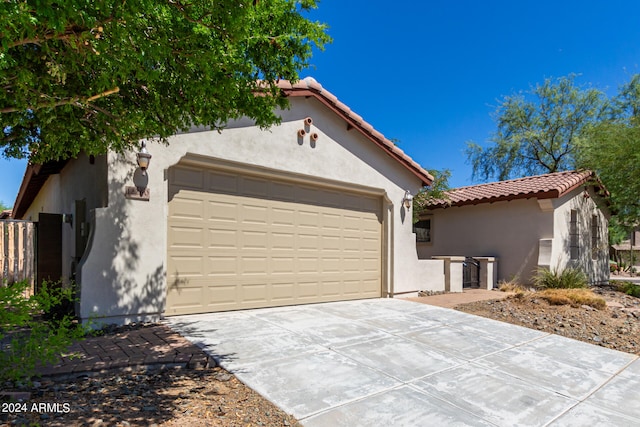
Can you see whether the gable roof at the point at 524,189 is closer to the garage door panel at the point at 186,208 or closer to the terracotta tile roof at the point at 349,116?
the terracotta tile roof at the point at 349,116

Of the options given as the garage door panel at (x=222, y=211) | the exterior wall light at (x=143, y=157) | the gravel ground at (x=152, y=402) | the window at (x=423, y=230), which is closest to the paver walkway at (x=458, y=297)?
the window at (x=423, y=230)

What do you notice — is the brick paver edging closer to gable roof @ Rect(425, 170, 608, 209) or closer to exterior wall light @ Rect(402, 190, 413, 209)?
exterior wall light @ Rect(402, 190, 413, 209)

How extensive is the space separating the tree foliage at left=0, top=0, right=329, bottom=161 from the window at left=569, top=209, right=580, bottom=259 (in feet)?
43.1

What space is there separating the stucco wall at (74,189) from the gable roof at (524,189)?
1170 cm

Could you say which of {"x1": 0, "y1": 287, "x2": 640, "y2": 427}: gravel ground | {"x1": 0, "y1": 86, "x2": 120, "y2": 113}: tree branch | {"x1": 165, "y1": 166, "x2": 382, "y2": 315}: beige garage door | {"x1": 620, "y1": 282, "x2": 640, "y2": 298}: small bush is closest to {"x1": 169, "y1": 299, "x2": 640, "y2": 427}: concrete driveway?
{"x1": 0, "y1": 287, "x2": 640, "y2": 427}: gravel ground

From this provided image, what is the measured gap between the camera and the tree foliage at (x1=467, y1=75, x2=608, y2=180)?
885 inches

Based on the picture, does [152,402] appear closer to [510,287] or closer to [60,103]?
[60,103]

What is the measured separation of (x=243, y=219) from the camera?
7.29m

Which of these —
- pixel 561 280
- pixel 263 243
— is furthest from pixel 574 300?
pixel 263 243

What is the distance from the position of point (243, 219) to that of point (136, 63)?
179 inches

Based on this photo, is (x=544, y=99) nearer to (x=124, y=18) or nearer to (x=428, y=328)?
(x=428, y=328)

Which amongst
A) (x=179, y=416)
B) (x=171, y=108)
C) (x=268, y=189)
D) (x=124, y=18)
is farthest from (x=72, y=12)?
(x=268, y=189)

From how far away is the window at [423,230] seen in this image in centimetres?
1541

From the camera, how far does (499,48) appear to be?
17.6 meters
